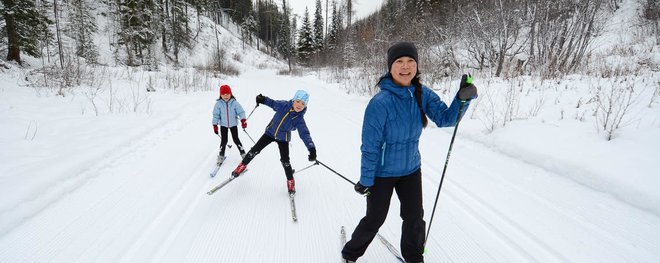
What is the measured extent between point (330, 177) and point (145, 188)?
2357 mm

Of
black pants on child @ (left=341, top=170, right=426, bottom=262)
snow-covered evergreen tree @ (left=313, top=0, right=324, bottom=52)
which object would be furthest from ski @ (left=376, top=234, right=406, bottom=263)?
snow-covered evergreen tree @ (left=313, top=0, right=324, bottom=52)

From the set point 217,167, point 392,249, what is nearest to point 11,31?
point 217,167

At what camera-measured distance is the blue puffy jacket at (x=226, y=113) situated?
14.7 feet

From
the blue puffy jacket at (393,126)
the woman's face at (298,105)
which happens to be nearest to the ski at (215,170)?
the woman's face at (298,105)

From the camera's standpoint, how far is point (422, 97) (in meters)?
1.92

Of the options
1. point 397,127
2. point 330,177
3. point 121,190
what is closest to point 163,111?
point 121,190

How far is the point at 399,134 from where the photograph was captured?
1872 mm

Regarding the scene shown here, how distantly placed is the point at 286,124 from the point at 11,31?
15296 mm

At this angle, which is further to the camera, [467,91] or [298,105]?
[298,105]

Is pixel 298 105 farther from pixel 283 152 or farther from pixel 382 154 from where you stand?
pixel 382 154

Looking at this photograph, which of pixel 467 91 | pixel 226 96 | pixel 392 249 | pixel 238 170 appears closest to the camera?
pixel 467 91

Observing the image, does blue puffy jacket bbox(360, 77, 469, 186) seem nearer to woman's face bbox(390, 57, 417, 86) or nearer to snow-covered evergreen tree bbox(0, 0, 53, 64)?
woman's face bbox(390, 57, 417, 86)

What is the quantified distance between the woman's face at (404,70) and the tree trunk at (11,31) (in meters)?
16.9

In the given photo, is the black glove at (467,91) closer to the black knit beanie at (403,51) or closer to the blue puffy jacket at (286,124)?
the black knit beanie at (403,51)
